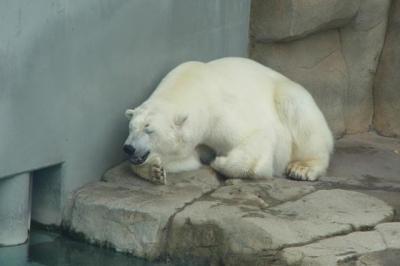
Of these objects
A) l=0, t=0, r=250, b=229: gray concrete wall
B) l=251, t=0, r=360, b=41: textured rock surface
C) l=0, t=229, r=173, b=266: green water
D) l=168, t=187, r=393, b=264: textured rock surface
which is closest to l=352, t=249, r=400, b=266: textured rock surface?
l=168, t=187, r=393, b=264: textured rock surface

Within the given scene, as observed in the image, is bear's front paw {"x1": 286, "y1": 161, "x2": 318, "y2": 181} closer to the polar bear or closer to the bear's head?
the polar bear

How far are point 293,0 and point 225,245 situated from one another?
8.87 feet

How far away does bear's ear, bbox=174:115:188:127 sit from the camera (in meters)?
6.46

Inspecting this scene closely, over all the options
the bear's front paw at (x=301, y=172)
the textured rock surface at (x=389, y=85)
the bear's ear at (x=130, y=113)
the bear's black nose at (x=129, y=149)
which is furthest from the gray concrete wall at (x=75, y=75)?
the textured rock surface at (x=389, y=85)

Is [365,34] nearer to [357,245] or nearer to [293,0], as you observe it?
[293,0]

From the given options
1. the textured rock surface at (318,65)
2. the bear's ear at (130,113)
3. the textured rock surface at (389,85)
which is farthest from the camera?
Result: the textured rock surface at (389,85)

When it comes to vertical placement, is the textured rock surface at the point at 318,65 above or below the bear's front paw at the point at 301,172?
above

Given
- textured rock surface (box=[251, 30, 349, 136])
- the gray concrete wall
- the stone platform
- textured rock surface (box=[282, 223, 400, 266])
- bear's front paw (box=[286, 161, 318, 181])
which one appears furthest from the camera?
textured rock surface (box=[251, 30, 349, 136])

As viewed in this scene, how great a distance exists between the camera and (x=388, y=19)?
8.48 meters

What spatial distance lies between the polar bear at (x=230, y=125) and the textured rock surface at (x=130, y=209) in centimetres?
15

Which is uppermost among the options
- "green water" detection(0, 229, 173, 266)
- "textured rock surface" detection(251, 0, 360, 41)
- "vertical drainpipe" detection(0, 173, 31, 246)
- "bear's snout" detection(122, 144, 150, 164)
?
"textured rock surface" detection(251, 0, 360, 41)

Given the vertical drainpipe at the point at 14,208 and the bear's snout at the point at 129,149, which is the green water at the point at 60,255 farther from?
the bear's snout at the point at 129,149

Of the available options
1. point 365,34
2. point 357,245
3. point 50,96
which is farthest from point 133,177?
point 365,34

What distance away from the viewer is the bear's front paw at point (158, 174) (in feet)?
21.0
